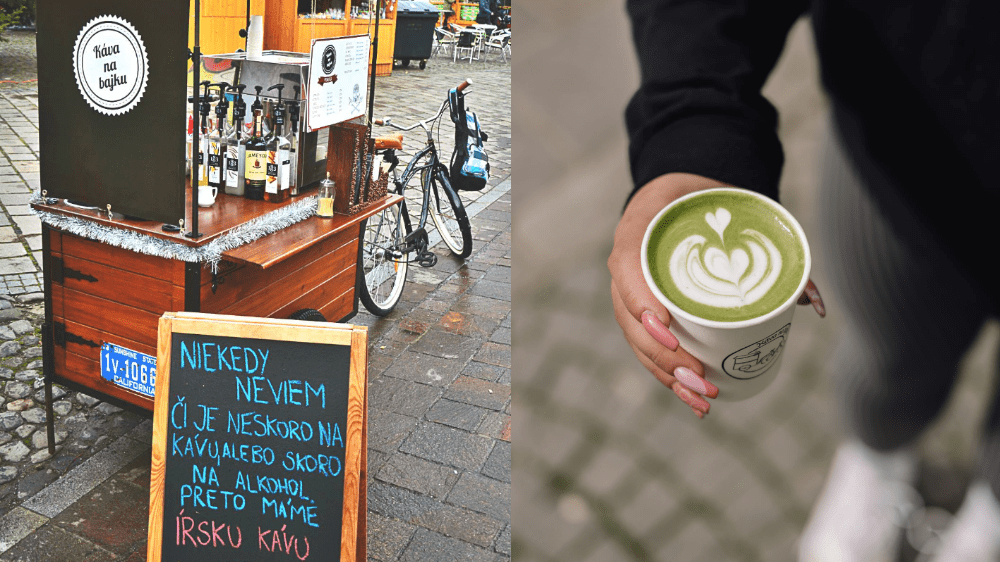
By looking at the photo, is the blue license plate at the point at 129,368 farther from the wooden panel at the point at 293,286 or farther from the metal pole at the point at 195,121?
the metal pole at the point at 195,121

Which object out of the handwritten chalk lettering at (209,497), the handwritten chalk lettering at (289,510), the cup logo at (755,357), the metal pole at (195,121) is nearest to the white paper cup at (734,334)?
the cup logo at (755,357)

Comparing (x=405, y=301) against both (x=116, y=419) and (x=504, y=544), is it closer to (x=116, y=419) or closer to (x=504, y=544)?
(x=116, y=419)

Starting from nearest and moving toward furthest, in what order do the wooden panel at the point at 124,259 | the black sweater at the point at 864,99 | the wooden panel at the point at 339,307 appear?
the black sweater at the point at 864,99 → the wooden panel at the point at 124,259 → the wooden panel at the point at 339,307

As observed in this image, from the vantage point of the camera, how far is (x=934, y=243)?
0.87 meters

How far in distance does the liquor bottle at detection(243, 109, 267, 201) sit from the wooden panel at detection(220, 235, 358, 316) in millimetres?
322

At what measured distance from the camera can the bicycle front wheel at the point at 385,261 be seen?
12.9 feet

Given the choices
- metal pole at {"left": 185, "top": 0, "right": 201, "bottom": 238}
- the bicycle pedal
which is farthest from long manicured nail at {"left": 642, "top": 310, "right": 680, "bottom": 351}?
the bicycle pedal

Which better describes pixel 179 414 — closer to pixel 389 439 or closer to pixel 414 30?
pixel 389 439

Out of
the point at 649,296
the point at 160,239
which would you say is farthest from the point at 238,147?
the point at 649,296

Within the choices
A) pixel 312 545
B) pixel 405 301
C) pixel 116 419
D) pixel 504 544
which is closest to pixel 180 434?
pixel 312 545

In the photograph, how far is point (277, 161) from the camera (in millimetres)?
2705

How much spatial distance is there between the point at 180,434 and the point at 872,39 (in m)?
1.60

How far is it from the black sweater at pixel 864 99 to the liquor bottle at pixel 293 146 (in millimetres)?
2025

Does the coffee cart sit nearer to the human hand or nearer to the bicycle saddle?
the bicycle saddle
